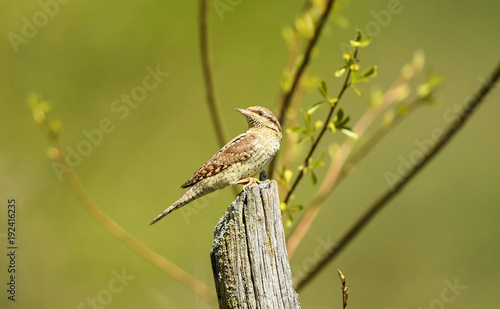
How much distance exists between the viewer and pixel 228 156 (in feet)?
9.38

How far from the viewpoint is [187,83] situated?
7480mm

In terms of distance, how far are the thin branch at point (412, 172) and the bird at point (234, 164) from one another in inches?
28.2

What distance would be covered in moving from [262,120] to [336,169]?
0.77m

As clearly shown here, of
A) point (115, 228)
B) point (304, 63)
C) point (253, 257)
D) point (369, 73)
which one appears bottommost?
point (253, 257)

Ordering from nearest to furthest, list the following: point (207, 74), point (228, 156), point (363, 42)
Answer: point (363, 42) < point (228, 156) < point (207, 74)

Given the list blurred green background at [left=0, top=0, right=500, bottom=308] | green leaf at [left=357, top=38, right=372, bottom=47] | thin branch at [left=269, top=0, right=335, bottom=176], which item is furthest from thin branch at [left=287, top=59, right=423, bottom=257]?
blurred green background at [left=0, top=0, right=500, bottom=308]

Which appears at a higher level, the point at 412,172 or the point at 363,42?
the point at 363,42

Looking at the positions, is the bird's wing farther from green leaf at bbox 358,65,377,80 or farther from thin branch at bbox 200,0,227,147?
green leaf at bbox 358,65,377,80

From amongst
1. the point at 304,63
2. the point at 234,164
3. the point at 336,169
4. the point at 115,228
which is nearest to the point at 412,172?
the point at 336,169

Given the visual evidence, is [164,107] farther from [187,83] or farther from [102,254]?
[102,254]

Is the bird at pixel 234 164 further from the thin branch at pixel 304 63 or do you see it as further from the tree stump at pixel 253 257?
the tree stump at pixel 253 257

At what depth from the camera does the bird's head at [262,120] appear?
3051mm

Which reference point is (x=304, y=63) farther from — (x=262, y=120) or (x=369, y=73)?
(x=369, y=73)

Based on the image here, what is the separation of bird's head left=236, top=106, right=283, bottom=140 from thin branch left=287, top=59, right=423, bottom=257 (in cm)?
63
